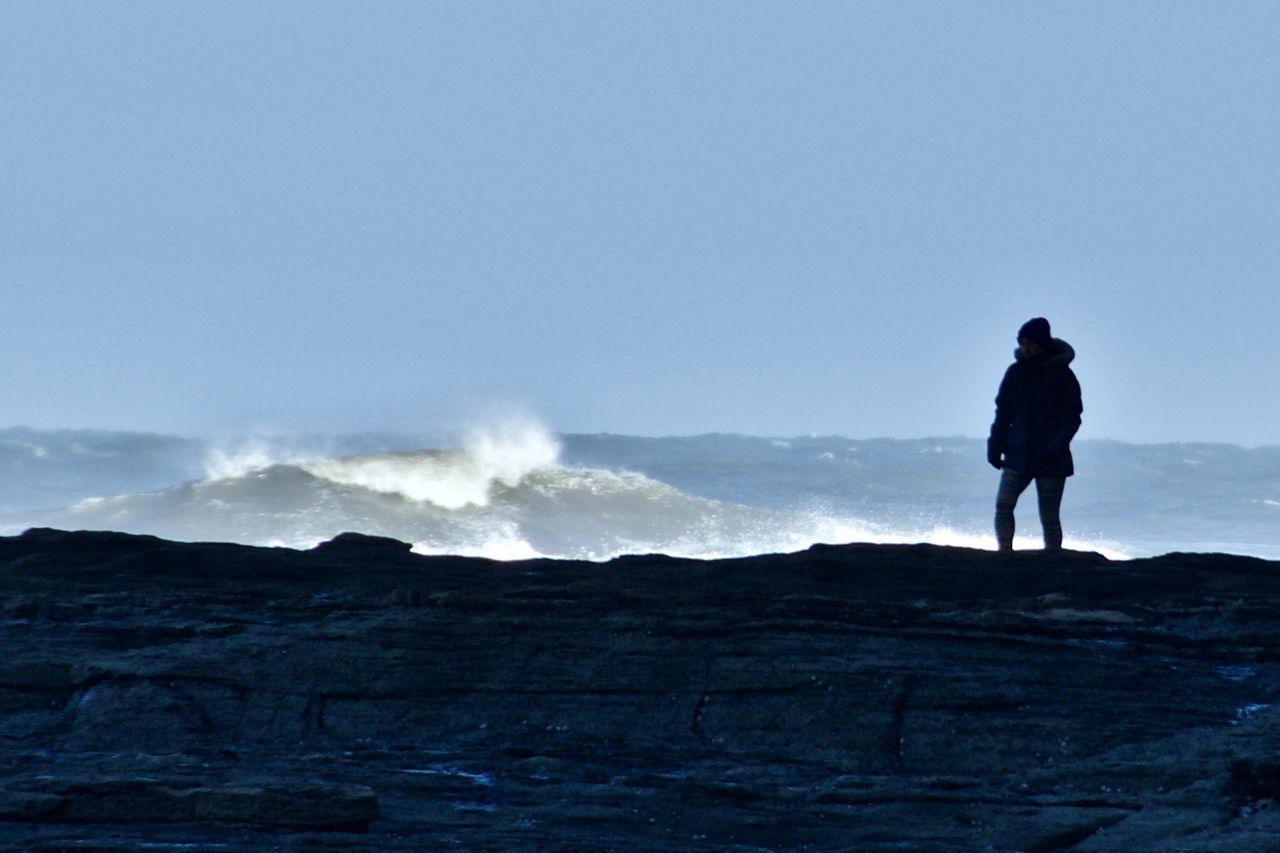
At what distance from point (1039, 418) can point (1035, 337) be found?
49cm

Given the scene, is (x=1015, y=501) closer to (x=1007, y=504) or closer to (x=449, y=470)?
(x=1007, y=504)

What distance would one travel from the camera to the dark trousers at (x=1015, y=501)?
31.0 ft

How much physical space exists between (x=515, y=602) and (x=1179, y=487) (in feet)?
118

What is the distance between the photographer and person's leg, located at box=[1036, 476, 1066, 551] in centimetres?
946

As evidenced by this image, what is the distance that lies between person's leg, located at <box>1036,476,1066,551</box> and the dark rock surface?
3.80 feet

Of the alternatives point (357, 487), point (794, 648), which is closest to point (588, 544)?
point (357, 487)

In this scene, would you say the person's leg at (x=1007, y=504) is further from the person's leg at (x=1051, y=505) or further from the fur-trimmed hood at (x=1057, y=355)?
the fur-trimmed hood at (x=1057, y=355)

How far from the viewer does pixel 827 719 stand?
6078 mm

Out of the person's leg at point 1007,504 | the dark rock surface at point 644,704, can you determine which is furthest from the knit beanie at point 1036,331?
the dark rock surface at point 644,704

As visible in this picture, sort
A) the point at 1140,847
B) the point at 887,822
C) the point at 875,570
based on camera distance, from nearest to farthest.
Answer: the point at 1140,847, the point at 887,822, the point at 875,570

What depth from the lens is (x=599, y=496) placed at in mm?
25938

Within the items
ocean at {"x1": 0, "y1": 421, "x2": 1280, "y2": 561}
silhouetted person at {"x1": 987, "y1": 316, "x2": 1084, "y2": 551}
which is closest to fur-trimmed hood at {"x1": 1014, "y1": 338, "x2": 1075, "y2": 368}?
silhouetted person at {"x1": 987, "y1": 316, "x2": 1084, "y2": 551}

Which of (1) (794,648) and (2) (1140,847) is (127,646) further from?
(2) (1140,847)

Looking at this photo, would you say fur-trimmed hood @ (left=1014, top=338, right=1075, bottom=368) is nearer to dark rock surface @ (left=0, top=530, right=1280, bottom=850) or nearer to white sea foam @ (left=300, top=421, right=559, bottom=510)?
dark rock surface @ (left=0, top=530, right=1280, bottom=850)
